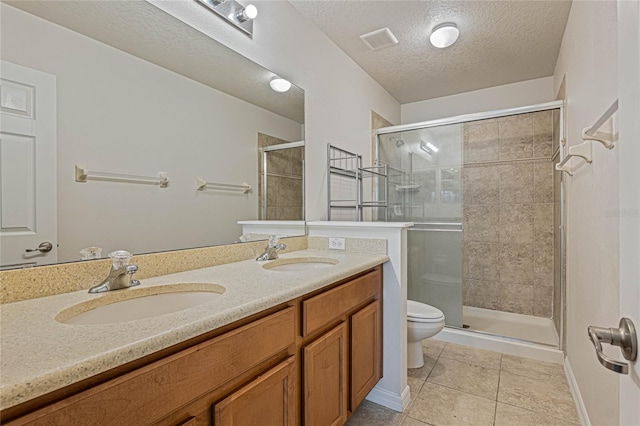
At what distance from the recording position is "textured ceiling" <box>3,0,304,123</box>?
1.06 metres

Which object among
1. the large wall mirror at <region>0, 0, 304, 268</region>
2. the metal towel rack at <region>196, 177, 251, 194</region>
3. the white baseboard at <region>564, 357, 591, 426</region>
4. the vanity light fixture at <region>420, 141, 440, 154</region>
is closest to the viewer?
the large wall mirror at <region>0, 0, 304, 268</region>

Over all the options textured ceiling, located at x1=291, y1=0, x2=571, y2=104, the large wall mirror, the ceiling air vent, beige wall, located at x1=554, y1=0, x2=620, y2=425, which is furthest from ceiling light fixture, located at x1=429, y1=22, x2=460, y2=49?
the large wall mirror

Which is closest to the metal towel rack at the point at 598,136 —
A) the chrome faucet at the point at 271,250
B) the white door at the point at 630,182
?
the white door at the point at 630,182

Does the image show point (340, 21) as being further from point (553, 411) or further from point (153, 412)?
point (553, 411)

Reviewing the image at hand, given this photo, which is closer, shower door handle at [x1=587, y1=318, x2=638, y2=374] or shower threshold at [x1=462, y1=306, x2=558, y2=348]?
shower door handle at [x1=587, y1=318, x2=638, y2=374]

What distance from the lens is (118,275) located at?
1.04 meters

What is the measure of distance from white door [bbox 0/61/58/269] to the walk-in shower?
265 cm

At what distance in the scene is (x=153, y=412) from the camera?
0.66 metres

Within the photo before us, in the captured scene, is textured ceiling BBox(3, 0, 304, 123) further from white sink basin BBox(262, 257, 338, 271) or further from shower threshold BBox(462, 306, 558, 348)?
shower threshold BBox(462, 306, 558, 348)

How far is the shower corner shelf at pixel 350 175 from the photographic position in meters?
2.41

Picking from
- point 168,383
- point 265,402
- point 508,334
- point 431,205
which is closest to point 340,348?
point 265,402

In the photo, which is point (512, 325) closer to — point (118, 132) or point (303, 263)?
point (303, 263)

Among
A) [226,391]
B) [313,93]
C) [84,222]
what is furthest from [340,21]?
[226,391]

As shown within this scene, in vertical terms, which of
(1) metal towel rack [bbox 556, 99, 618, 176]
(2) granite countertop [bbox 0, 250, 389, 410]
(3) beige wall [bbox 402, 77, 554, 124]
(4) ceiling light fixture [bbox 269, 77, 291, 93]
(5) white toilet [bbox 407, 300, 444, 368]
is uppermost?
(3) beige wall [bbox 402, 77, 554, 124]
